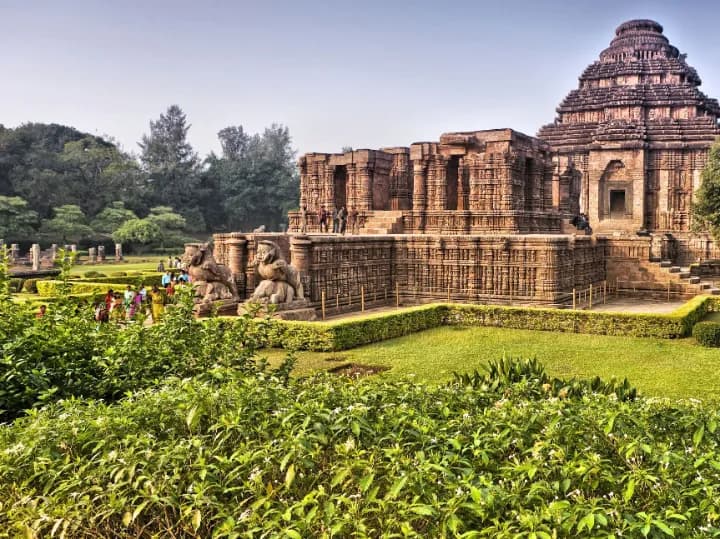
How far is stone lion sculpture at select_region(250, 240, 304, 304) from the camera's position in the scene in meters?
15.6

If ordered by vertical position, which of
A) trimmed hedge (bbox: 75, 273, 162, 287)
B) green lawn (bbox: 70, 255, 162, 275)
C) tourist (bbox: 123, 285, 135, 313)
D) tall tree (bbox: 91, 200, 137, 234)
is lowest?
green lawn (bbox: 70, 255, 162, 275)

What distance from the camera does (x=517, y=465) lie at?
3.81 meters

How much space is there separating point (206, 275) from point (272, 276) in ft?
5.26

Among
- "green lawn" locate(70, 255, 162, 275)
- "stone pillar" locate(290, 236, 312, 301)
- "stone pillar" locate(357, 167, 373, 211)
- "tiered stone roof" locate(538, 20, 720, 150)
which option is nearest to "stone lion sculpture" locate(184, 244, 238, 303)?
"stone pillar" locate(290, 236, 312, 301)

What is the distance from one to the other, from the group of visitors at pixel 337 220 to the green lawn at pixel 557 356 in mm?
10955

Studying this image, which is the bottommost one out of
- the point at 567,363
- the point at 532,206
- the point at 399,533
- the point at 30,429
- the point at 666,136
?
the point at 567,363

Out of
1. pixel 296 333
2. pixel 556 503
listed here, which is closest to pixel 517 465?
pixel 556 503

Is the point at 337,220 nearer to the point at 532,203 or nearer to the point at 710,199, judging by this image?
the point at 532,203

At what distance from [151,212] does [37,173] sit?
8.54 meters

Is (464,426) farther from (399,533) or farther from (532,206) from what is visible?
(532,206)

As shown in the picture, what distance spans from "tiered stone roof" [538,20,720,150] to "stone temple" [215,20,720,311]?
0.07 meters

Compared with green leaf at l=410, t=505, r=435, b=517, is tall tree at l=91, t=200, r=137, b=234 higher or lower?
higher

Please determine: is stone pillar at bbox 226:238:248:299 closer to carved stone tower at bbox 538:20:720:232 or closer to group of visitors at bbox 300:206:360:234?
group of visitors at bbox 300:206:360:234

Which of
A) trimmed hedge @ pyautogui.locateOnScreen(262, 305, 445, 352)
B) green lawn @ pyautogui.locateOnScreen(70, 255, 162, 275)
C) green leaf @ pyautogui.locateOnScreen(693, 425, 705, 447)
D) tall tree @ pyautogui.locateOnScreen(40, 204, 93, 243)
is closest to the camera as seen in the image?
green leaf @ pyautogui.locateOnScreen(693, 425, 705, 447)
